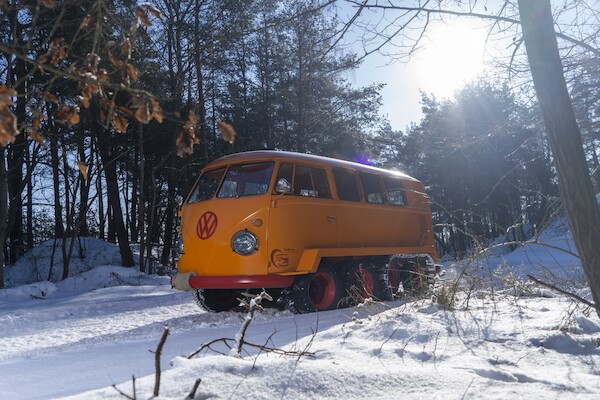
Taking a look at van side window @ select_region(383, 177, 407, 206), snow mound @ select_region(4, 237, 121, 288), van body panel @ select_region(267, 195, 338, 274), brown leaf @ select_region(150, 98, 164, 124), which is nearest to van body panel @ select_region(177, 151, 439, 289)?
van body panel @ select_region(267, 195, 338, 274)

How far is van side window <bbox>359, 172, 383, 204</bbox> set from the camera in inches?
352

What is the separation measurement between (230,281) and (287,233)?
99cm

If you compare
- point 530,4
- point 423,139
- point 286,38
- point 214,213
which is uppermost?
point 286,38

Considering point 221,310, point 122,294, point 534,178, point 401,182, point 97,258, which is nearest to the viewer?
point 221,310

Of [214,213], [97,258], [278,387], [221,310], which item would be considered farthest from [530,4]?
[97,258]

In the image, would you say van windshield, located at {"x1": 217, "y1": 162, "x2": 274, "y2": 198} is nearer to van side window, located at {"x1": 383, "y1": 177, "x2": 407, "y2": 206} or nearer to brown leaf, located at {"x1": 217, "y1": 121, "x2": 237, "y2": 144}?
van side window, located at {"x1": 383, "y1": 177, "x2": 407, "y2": 206}

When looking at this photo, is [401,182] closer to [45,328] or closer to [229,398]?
[45,328]

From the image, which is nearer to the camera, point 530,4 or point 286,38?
point 530,4

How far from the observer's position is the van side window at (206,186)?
779 centimetres

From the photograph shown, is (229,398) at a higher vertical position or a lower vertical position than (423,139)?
lower

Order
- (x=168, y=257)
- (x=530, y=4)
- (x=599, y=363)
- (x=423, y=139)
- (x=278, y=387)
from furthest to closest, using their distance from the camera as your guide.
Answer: (x=423, y=139) < (x=168, y=257) < (x=530, y=4) < (x=599, y=363) < (x=278, y=387)

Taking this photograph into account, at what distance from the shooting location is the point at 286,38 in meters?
23.5

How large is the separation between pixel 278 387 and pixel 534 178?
1127 inches

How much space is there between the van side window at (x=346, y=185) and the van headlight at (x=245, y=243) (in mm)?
1848
